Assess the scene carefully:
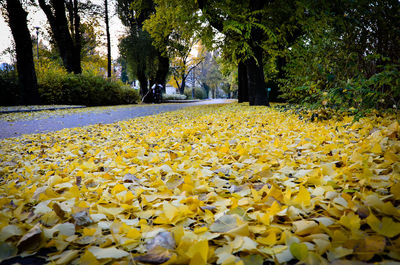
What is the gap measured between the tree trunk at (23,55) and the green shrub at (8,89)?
494 mm

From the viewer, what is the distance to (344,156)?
1771 mm

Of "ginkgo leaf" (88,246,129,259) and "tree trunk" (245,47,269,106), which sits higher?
"tree trunk" (245,47,269,106)

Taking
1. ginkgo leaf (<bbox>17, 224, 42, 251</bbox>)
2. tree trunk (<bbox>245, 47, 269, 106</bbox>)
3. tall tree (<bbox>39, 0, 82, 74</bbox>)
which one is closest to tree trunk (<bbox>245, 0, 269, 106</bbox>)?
tree trunk (<bbox>245, 47, 269, 106</bbox>)

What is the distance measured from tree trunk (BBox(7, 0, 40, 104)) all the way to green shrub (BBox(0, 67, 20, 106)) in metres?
0.49

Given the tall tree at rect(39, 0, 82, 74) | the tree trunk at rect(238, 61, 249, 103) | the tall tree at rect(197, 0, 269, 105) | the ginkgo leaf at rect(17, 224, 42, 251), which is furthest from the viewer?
the tall tree at rect(39, 0, 82, 74)

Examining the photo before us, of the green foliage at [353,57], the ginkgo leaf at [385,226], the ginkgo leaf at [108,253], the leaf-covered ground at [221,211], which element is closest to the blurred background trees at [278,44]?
the green foliage at [353,57]

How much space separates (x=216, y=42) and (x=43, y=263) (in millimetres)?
9340

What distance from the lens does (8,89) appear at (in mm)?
11016

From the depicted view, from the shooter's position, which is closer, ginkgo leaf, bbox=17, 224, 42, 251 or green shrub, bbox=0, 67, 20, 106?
ginkgo leaf, bbox=17, 224, 42, 251

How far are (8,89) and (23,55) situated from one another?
5.47 ft

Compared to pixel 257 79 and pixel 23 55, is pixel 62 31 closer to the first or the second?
pixel 23 55

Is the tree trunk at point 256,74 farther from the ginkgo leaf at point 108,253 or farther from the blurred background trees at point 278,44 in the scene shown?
the ginkgo leaf at point 108,253

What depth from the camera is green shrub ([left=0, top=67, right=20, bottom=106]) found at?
35.8ft

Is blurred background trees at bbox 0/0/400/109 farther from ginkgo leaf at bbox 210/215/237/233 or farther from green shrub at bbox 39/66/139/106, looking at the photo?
ginkgo leaf at bbox 210/215/237/233
